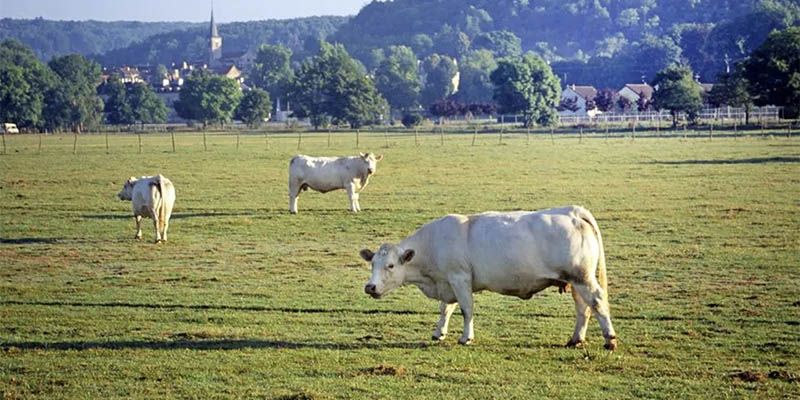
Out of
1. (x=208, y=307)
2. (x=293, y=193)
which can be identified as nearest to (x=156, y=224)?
(x=293, y=193)

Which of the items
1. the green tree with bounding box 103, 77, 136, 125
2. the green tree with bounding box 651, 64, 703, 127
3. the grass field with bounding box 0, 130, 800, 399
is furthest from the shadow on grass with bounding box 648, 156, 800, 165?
the green tree with bounding box 103, 77, 136, 125

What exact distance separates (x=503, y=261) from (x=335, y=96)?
368ft

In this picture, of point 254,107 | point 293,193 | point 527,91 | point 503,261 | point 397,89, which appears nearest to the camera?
point 503,261

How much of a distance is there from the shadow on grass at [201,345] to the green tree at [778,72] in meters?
69.8

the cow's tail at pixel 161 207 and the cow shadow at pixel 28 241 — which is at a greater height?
the cow's tail at pixel 161 207

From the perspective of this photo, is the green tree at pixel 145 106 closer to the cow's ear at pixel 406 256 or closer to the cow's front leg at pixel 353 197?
the cow's front leg at pixel 353 197

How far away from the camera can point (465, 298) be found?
1450cm

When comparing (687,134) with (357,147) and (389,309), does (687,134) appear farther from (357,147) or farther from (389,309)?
(389,309)

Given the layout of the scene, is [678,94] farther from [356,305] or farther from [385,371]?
[385,371]

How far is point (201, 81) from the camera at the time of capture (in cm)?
13962

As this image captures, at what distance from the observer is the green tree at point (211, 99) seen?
137375 mm

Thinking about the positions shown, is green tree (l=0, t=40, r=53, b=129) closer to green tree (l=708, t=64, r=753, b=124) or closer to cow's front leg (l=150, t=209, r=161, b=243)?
green tree (l=708, t=64, r=753, b=124)

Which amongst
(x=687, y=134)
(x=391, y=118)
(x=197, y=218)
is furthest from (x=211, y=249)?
(x=391, y=118)

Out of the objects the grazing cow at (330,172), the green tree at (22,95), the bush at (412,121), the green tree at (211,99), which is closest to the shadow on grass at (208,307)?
the grazing cow at (330,172)
